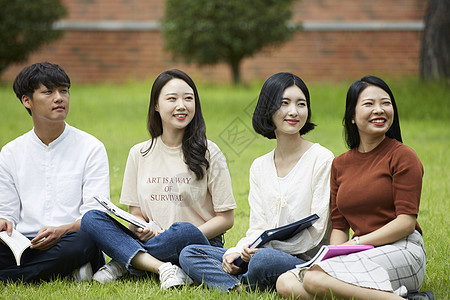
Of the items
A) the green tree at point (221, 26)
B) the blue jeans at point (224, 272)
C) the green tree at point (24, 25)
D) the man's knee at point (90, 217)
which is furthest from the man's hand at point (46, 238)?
the green tree at point (24, 25)

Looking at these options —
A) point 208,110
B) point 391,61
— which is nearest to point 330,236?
point 208,110

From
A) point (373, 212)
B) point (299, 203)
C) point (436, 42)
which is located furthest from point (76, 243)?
point (436, 42)

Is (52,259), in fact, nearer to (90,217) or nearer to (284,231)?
(90,217)

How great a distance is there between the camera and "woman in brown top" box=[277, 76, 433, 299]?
260 centimetres

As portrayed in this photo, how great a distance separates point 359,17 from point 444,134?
726cm

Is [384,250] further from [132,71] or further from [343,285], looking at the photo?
[132,71]

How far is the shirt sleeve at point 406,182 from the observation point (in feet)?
8.85

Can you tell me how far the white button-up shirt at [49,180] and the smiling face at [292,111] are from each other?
1033 millimetres

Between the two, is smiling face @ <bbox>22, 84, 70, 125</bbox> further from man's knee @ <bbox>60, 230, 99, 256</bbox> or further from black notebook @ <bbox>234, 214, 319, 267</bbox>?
black notebook @ <bbox>234, 214, 319, 267</bbox>

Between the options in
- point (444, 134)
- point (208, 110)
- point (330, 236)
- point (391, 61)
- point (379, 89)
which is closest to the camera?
point (379, 89)

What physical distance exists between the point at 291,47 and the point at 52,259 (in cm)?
1229

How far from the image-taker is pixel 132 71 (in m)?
15.4

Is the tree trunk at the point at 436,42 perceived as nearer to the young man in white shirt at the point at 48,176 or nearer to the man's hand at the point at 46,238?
the young man in white shirt at the point at 48,176

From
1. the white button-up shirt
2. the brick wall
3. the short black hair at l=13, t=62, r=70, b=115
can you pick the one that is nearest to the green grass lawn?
the white button-up shirt
